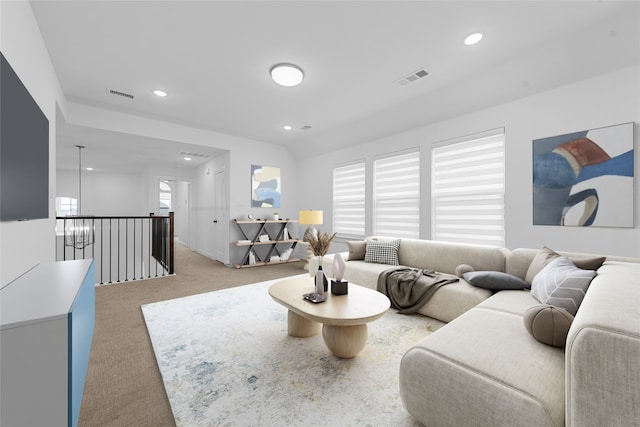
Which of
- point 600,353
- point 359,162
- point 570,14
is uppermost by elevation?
point 570,14

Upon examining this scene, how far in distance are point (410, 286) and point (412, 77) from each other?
2439mm

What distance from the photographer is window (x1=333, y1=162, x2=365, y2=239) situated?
17.3ft

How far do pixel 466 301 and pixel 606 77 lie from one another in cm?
261

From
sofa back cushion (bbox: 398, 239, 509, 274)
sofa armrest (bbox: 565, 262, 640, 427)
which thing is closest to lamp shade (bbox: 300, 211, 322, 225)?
sofa back cushion (bbox: 398, 239, 509, 274)

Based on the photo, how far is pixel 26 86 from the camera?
2.01 metres

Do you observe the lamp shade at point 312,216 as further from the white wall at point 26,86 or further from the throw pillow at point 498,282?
the white wall at point 26,86

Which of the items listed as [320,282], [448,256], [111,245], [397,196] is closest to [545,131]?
[448,256]

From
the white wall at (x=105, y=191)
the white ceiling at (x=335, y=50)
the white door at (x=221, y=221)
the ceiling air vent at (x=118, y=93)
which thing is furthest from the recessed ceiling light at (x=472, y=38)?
the white wall at (x=105, y=191)

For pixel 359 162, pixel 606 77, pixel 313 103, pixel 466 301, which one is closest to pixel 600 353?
pixel 466 301

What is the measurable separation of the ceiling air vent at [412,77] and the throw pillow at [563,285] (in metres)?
2.31

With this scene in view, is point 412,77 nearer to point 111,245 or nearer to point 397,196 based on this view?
point 397,196

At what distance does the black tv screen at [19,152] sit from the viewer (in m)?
1.34

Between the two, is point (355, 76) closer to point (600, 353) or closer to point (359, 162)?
point (359, 162)

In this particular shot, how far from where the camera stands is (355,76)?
313cm
